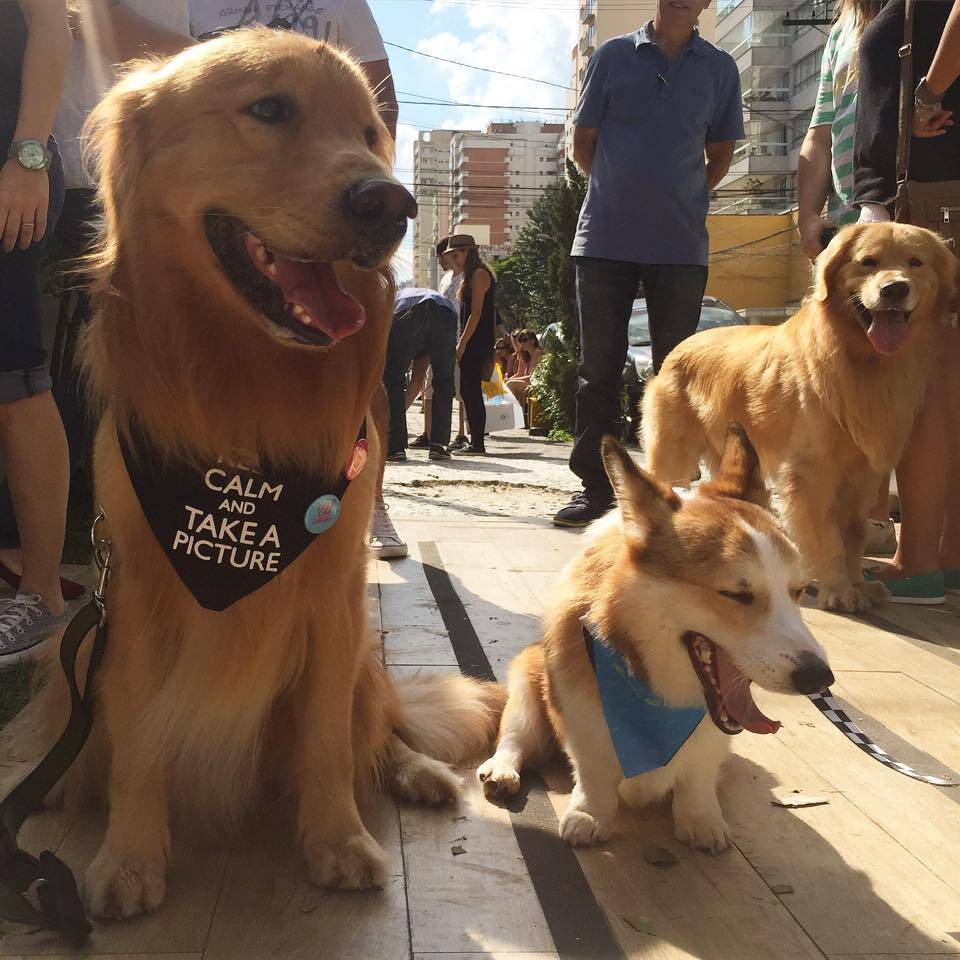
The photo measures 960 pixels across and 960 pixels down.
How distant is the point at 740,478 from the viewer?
254 cm

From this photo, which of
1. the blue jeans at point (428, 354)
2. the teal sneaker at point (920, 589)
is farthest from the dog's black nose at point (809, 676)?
the blue jeans at point (428, 354)

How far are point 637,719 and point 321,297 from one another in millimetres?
1130

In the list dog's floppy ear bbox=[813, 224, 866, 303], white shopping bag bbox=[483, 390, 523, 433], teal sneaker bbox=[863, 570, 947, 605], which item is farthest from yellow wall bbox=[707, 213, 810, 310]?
teal sneaker bbox=[863, 570, 947, 605]

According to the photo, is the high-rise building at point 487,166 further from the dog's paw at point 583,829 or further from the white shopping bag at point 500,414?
the dog's paw at point 583,829

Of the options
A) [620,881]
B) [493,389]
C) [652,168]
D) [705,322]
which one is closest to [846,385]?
[652,168]

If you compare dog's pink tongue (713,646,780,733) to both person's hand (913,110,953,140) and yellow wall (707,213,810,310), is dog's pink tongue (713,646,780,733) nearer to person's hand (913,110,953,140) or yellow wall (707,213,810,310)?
person's hand (913,110,953,140)

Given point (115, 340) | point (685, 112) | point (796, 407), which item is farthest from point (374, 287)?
point (685, 112)

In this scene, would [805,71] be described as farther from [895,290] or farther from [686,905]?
[686,905]

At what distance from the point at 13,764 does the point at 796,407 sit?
3472 mm

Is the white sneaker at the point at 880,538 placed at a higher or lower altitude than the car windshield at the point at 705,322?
lower

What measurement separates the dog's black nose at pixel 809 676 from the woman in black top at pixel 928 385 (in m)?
2.60

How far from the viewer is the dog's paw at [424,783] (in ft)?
7.76

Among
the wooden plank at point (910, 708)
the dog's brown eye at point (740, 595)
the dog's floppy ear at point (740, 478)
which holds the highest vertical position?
the dog's floppy ear at point (740, 478)

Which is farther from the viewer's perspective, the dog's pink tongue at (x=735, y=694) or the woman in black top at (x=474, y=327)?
the woman in black top at (x=474, y=327)
